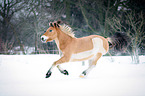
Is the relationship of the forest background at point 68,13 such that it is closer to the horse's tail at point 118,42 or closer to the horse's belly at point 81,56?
the horse's tail at point 118,42

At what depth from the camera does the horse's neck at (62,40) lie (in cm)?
287

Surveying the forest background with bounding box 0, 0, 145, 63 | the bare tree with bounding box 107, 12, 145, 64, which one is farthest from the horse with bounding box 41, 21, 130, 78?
the forest background with bounding box 0, 0, 145, 63

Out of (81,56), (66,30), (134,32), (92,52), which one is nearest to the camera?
(81,56)

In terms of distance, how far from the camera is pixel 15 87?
2.34 meters

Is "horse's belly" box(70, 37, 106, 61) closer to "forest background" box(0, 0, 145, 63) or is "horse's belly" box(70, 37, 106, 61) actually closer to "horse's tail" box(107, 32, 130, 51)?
"horse's tail" box(107, 32, 130, 51)

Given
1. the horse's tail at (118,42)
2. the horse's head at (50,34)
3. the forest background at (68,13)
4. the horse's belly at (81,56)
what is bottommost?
the horse's belly at (81,56)

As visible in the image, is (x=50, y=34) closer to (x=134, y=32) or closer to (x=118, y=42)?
(x=118, y=42)

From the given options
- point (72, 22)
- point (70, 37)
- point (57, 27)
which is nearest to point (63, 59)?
point (70, 37)

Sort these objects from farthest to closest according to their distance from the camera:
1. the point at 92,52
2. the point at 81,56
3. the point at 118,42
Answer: the point at 118,42
the point at 92,52
the point at 81,56

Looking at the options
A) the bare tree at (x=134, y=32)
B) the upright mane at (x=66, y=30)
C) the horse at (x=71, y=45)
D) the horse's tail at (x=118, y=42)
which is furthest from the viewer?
the bare tree at (x=134, y=32)

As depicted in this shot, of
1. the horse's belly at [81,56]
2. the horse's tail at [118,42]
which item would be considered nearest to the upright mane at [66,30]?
the horse's belly at [81,56]

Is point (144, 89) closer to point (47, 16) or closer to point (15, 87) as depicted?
point (15, 87)

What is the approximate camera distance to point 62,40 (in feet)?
9.53

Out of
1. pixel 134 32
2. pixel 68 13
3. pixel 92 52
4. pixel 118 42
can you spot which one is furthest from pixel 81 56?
pixel 68 13
